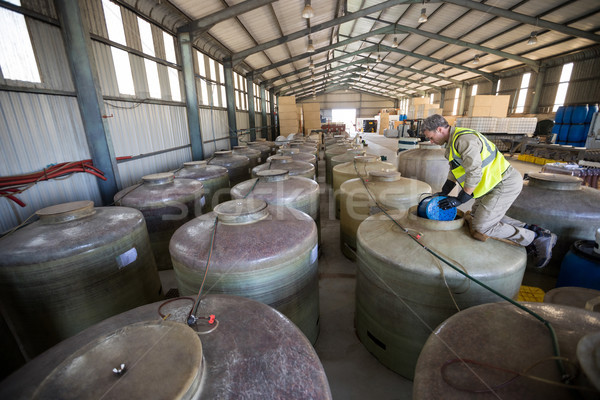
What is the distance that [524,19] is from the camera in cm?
1317

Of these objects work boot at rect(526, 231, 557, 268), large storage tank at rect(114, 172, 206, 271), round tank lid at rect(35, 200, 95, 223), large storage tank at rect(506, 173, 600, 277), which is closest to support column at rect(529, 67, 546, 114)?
large storage tank at rect(506, 173, 600, 277)

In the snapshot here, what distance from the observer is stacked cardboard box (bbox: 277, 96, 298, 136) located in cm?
1983

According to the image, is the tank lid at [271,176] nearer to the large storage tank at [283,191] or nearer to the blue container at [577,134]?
the large storage tank at [283,191]

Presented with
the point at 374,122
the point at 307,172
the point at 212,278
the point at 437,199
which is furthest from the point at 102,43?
the point at 374,122

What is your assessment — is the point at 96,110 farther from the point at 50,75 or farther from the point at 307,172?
the point at 307,172

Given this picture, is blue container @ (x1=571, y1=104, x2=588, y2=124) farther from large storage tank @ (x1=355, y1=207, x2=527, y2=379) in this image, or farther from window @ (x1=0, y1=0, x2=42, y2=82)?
window @ (x1=0, y1=0, x2=42, y2=82)

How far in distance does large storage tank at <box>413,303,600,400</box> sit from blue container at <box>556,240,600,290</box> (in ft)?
6.73

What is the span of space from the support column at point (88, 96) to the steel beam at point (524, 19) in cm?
1416

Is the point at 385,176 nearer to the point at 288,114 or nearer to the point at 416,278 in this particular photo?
→ the point at 416,278

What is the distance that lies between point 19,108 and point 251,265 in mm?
4589

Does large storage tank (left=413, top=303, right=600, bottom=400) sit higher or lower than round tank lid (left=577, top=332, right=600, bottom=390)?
lower

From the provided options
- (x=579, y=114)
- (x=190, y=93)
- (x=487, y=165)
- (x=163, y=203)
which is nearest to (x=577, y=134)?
(x=579, y=114)

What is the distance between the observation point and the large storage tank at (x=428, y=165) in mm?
7160

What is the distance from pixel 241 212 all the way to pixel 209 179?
11.9 ft
